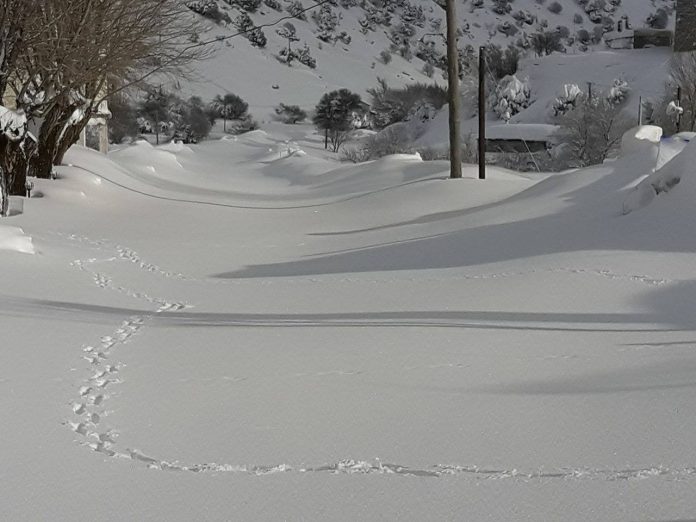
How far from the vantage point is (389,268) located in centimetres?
1363

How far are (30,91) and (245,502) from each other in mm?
19066

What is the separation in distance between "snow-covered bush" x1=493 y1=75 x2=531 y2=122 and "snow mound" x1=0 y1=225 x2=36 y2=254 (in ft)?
218

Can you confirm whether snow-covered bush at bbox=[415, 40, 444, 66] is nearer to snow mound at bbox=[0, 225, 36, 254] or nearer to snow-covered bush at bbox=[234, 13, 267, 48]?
snow-covered bush at bbox=[234, 13, 267, 48]

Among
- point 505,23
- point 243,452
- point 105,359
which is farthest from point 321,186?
point 505,23

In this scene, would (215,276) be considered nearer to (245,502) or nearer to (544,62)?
(245,502)

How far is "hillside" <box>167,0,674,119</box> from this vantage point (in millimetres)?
103188

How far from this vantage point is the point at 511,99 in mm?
79500

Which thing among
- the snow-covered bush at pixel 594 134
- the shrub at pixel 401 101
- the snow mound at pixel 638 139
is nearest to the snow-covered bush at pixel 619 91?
the shrub at pixel 401 101

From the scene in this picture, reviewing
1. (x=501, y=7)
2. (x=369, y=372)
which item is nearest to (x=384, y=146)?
(x=369, y=372)

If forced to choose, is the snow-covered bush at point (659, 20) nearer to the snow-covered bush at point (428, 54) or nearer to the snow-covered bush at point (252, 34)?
the snow-covered bush at point (428, 54)

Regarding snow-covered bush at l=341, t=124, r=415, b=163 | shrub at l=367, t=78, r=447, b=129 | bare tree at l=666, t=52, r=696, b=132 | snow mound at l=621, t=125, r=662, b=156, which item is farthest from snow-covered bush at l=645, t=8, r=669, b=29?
snow mound at l=621, t=125, r=662, b=156

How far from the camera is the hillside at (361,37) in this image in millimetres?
103188

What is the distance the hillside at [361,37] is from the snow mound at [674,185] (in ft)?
254

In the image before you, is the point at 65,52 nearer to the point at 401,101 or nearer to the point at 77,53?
the point at 77,53
